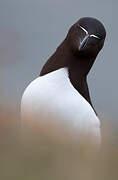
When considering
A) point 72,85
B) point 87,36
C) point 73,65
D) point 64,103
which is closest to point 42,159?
point 64,103

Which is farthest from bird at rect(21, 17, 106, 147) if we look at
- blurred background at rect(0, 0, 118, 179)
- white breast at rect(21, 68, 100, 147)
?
blurred background at rect(0, 0, 118, 179)

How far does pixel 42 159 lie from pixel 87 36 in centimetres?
187

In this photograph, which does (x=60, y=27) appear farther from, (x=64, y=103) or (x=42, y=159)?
(x=42, y=159)

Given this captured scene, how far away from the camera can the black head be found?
8.98ft

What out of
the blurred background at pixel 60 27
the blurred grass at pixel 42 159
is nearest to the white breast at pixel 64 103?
Result: the blurred grass at pixel 42 159

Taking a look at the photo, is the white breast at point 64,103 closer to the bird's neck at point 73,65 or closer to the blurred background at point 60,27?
the bird's neck at point 73,65

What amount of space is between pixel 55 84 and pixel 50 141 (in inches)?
70.0

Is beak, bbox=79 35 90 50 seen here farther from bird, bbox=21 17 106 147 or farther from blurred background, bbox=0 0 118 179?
blurred background, bbox=0 0 118 179

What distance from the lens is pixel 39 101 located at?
265 centimetres

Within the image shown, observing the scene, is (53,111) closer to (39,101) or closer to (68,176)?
(39,101)

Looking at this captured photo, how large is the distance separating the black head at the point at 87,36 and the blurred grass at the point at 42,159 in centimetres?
170

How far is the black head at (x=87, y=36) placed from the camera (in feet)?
8.98

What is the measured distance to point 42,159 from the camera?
34.9 inches

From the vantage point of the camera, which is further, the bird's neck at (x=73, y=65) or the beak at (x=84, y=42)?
the bird's neck at (x=73, y=65)
